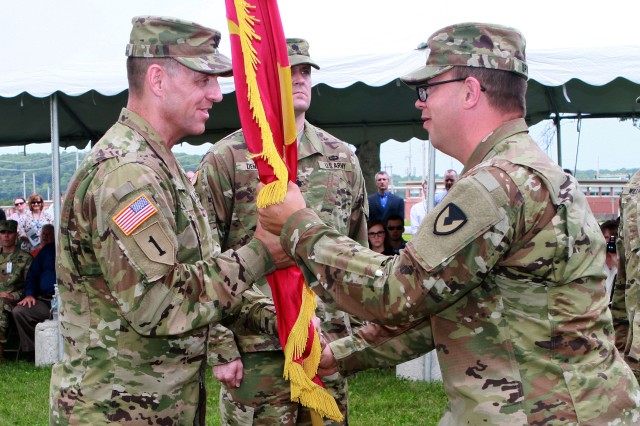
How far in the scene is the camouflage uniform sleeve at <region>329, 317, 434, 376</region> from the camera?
283 cm

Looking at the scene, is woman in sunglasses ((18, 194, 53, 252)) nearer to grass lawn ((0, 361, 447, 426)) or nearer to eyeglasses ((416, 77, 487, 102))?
grass lawn ((0, 361, 447, 426))

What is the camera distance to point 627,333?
5047 mm

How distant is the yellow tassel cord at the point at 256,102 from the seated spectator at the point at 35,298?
762 centimetres

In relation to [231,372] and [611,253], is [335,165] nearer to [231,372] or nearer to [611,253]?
[231,372]

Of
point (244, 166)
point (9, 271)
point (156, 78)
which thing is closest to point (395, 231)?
point (9, 271)

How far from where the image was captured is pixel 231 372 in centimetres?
374

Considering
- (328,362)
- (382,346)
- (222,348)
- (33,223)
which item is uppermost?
(382,346)

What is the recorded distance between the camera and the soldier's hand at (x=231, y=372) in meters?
3.73

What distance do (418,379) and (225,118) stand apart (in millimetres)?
5154

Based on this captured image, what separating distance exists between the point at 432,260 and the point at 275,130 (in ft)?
2.83

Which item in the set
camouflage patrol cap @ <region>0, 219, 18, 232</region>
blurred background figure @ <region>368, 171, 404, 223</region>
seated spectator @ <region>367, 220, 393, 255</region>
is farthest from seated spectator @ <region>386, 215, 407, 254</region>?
camouflage patrol cap @ <region>0, 219, 18, 232</region>

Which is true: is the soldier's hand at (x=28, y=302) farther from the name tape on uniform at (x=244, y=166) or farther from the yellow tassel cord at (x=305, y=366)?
the yellow tassel cord at (x=305, y=366)

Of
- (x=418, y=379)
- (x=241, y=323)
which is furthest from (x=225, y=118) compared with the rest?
(x=241, y=323)

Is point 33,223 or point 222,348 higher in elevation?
point 222,348
